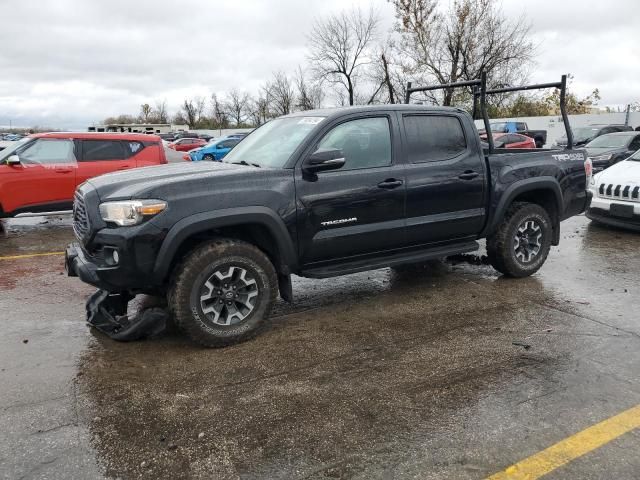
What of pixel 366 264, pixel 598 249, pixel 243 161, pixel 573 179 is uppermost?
pixel 243 161

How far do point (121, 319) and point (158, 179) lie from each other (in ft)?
3.79

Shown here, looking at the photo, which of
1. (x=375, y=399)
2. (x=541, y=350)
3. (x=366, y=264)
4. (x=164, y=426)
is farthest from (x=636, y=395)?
(x=164, y=426)

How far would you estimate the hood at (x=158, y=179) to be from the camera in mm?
3955

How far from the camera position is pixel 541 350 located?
163 inches

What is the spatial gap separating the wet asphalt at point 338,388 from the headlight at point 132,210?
1.04 metres

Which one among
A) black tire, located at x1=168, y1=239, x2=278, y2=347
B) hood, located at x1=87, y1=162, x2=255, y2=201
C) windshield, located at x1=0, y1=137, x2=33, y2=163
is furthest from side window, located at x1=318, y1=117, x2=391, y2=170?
windshield, located at x1=0, y1=137, x2=33, y2=163

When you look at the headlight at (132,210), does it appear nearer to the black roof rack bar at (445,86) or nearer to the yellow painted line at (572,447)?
the yellow painted line at (572,447)

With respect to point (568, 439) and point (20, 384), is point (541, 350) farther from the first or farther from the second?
point (20, 384)

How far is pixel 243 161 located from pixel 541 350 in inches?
118

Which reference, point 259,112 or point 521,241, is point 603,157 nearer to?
point 521,241

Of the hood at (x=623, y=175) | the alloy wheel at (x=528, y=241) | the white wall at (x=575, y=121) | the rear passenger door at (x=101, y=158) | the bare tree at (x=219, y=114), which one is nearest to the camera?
the alloy wheel at (x=528, y=241)

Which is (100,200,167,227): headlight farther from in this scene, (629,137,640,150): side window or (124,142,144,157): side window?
(629,137,640,150): side window

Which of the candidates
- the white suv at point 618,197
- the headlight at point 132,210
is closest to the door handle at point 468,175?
the headlight at point 132,210

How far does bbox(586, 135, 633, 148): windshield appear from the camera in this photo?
1475cm
